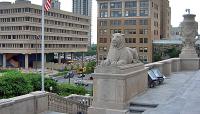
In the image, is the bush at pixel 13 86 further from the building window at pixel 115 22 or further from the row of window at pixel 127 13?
the building window at pixel 115 22

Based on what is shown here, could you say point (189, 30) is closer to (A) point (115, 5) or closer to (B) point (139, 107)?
(B) point (139, 107)

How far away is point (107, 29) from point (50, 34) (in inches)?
647

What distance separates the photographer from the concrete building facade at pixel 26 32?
9212cm

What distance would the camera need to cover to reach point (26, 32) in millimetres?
91875

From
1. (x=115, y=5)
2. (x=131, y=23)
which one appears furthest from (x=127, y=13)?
(x=115, y=5)

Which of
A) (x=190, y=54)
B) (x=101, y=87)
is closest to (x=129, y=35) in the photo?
(x=190, y=54)

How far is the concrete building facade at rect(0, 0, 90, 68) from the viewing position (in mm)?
92125

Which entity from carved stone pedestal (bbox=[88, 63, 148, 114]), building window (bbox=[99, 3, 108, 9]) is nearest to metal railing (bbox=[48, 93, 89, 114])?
carved stone pedestal (bbox=[88, 63, 148, 114])

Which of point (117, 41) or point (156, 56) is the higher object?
point (117, 41)

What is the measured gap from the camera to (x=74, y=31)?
118312mm

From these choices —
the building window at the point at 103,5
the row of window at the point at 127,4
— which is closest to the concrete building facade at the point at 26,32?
the building window at the point at 103,5

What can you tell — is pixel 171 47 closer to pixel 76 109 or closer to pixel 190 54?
pixel 190 54

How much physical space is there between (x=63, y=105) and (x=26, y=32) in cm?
7717

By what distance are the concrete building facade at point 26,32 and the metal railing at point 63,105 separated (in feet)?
249
